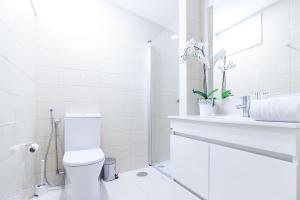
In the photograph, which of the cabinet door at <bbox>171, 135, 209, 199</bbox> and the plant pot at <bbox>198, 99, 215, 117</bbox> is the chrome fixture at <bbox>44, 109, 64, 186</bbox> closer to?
the cabinet door at <bbox>171, 135, 209, 199</bbox>

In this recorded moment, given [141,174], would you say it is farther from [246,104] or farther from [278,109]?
[278,109]

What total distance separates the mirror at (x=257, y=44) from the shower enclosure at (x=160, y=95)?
82 centimetres

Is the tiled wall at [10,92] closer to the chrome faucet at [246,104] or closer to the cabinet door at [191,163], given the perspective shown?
the cabinet door at [191,163]

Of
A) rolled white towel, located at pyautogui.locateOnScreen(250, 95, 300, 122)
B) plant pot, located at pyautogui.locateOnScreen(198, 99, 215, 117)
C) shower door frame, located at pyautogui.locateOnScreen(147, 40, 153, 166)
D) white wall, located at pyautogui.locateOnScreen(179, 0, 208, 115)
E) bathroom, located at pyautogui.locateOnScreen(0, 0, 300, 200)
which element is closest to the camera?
rolled white towel, located at pyautogui.locateOnScreen(250, 95, 300, 122)

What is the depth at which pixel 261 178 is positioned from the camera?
0.65 meters

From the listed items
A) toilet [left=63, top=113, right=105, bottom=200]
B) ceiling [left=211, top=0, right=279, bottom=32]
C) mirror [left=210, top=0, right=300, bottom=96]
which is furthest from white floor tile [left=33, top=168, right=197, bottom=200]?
ceiling [left=211, top=0, right=279, bottom=32]

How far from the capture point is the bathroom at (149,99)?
75 cm

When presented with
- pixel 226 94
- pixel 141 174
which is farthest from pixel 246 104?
pixel 141 174

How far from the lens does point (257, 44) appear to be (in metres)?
1.13

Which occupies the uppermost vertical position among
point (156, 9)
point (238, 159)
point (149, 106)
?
point (156, 9)

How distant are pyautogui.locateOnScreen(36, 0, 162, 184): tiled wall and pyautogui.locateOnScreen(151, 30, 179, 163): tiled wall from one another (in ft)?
0.44

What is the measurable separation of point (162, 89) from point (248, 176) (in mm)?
1701

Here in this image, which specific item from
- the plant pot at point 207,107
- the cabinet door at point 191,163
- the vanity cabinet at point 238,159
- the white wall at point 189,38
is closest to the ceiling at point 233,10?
the white wall at point 189,38

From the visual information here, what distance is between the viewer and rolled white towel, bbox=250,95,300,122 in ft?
1.90
